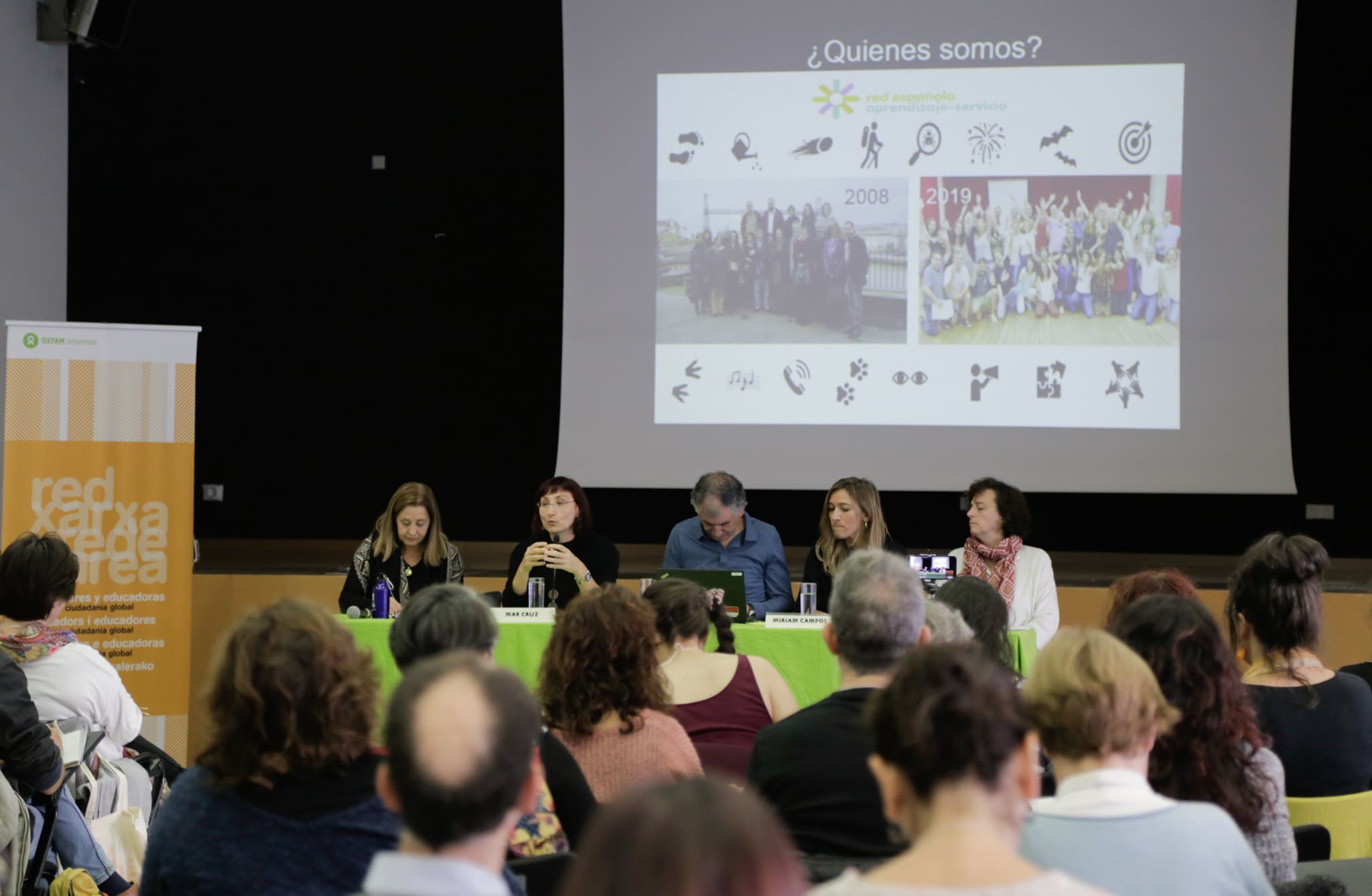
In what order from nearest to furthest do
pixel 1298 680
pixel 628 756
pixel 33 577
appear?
pixel 628 756, pixel 1298 680, pixel 33 577

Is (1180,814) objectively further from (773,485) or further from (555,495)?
(773,485)

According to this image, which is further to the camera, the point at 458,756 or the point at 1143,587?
the point at 1143,587

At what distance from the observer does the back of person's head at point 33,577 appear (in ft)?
9.87

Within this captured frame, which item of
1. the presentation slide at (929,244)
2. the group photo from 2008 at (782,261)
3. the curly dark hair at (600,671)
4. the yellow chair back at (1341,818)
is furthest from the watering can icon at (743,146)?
the yellow chair back at (1341,818)

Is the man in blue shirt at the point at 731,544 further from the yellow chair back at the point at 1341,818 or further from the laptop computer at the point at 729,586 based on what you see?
the yellow chair back at the point at 1341,818

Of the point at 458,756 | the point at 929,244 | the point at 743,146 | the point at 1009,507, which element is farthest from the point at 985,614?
the point at 743,146

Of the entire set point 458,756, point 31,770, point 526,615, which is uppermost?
point 458,756

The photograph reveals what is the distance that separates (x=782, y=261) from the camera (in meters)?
6.03

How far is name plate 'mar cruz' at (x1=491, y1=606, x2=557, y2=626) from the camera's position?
4.03 metres

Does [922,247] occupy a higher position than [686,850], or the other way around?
[922,247]

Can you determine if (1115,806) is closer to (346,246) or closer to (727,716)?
(727,716)

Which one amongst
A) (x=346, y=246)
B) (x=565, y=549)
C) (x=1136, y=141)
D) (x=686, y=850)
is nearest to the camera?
Answer: (x=686, y=850)

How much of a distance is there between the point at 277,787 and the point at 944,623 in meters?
1.37

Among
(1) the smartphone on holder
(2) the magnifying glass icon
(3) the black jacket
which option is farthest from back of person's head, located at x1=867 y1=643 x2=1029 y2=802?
(2) the magnifying glass icon
